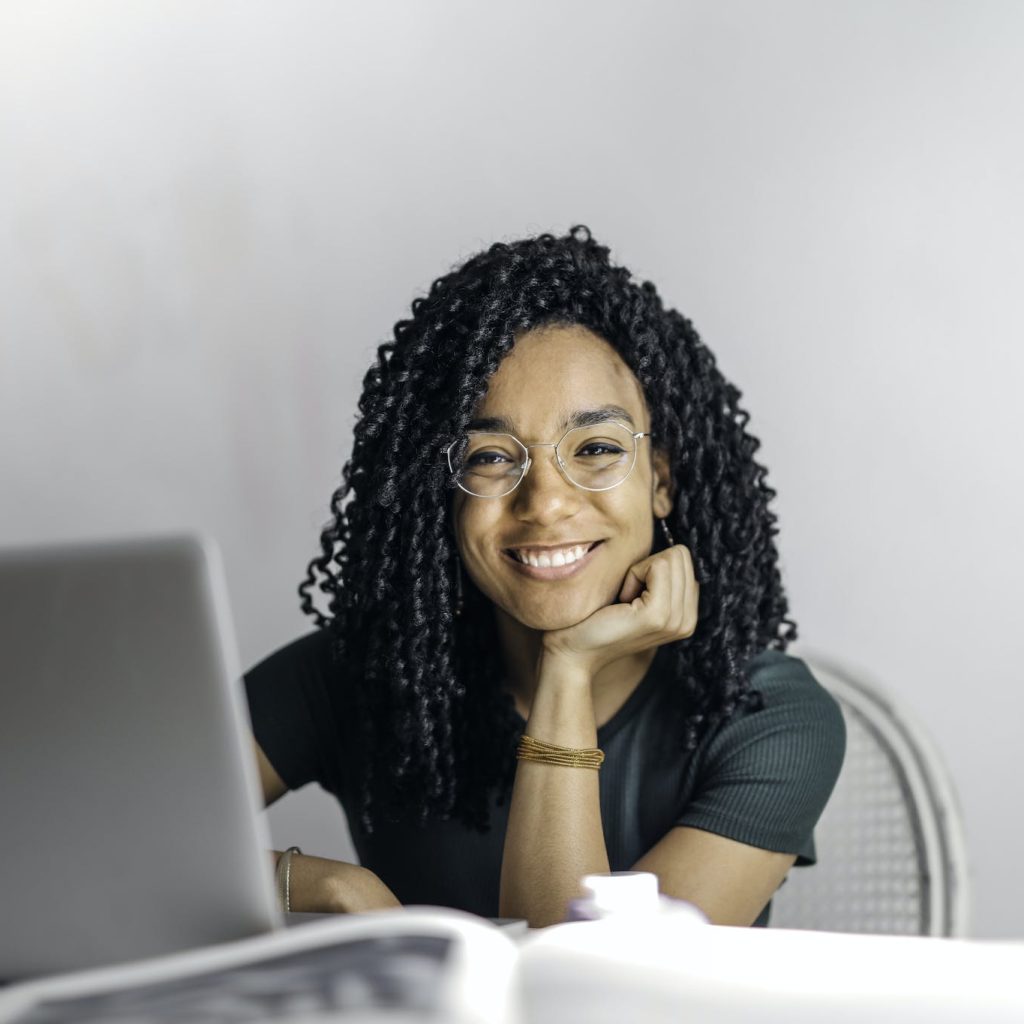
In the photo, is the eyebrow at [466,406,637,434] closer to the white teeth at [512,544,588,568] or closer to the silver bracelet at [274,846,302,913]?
the white teeth at [512,544,588,568]

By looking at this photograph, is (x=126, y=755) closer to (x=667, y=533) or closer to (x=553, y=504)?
(x=553, y=504)

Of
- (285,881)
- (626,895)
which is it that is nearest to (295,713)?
(285,881)

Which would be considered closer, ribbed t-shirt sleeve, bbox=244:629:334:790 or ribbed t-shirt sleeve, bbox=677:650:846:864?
ribbed t-shirt sleeve, bbox=677:650:846:864

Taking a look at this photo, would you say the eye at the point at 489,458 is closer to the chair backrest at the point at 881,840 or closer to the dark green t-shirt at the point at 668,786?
the dark green t-shirt at the point at 668,786

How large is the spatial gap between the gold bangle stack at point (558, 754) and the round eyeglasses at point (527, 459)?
0.27m

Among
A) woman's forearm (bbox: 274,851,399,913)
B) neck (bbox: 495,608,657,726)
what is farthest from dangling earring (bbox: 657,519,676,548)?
woman's forearm (bbox: 274,851,399,913)

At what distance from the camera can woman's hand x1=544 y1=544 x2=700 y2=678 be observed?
1386 mm

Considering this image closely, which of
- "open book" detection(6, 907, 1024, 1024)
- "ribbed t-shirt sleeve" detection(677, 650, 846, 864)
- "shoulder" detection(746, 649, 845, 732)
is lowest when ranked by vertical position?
"ribbed t-shirt sleeve" detection(677, 650, 846, 864)

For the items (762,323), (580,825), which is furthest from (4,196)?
(580,825)

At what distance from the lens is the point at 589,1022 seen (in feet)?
1.81

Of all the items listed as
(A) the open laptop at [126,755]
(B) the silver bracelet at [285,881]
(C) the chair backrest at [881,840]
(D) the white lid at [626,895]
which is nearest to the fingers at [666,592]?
(C) the chair backrest at [881,840]

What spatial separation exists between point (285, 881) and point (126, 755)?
586 mm

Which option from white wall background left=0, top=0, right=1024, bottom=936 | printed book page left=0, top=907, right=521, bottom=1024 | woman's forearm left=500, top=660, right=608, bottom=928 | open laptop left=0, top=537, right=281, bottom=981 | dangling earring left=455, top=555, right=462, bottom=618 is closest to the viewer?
printed book page left=0, top=907, right=521, bottom=1024

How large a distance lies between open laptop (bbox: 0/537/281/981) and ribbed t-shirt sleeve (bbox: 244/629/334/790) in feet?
2.77
